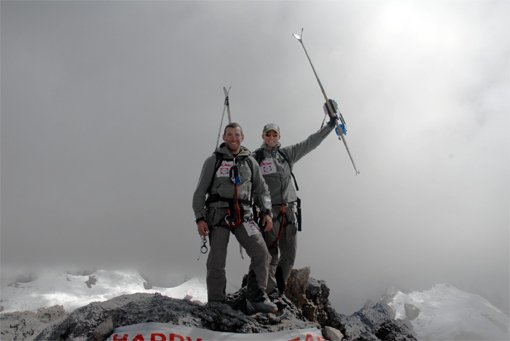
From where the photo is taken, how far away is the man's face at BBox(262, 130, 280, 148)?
9.52 m

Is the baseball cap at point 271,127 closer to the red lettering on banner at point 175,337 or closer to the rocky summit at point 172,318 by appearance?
the rocky summit at point 172,318

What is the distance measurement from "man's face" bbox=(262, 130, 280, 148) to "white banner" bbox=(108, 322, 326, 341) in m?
4.52

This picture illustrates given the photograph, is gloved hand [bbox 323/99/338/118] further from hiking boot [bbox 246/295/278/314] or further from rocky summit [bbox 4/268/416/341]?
hiking boot [bbox 246/295/278/314]

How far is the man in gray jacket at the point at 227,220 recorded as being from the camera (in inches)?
296

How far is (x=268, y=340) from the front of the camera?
21.5 feet

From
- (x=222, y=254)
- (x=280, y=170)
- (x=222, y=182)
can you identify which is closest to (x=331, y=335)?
(x=222, y=254)

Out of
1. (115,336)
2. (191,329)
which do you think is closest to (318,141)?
(191,329)

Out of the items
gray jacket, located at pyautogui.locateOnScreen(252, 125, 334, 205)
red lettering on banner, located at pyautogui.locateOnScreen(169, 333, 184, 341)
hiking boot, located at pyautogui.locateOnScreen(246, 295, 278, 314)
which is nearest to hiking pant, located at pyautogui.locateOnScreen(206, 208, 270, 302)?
hiking boot, located at pyautogui.locateOnScreen(246, 295, 278, 314)

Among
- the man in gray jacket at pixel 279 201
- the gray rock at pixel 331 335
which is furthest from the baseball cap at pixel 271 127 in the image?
the gray rock at pixel 331 335

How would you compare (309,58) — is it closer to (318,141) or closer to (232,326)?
(318,141)

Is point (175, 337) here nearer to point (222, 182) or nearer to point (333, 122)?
point (222, 182)

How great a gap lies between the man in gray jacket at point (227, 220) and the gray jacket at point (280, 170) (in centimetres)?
155

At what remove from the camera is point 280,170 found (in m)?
9.41

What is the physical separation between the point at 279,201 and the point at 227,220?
211 cm
